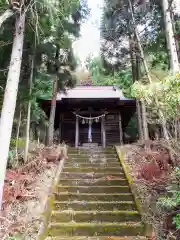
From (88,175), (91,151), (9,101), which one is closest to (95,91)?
(91,151)

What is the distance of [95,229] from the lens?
16.7ft

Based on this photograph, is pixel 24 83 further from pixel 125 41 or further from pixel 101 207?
pixel 125 41

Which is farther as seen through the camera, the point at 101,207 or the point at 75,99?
the point at 75,99

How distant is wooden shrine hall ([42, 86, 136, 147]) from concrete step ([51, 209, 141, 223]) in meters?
9.05

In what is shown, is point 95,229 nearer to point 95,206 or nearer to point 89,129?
point 95,206

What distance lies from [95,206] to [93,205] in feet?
0.17

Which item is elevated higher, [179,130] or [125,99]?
[125,99]

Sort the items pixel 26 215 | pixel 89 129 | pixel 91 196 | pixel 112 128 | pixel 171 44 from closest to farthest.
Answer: pixel 26 215, pixel 91 196, pixel 171 44, pixel 89 129, pixel 112 128

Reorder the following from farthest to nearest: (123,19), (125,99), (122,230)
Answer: (125,99) < (123,19) < (122,230)

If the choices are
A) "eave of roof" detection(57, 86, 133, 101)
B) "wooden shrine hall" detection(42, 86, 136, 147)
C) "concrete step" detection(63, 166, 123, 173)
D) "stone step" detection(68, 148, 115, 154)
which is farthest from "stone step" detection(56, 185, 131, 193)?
"eave of roof" detection(57, 86, 133, 101)

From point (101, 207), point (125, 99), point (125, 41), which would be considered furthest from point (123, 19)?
point (101, 207)

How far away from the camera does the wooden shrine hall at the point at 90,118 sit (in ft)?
48.1

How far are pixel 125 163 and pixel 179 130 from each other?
2.41 meters

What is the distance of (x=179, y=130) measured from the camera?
21.0 feet
